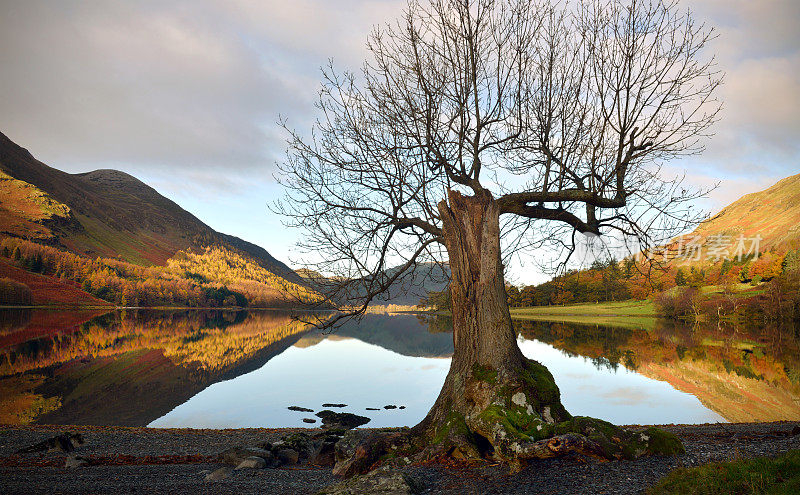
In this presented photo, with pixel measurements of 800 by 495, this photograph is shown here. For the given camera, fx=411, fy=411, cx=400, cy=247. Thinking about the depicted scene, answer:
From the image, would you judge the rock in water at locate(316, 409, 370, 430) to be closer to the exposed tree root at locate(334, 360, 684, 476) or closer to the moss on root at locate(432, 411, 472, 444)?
the exposed tree root at locate(334, 360, 684, 476)

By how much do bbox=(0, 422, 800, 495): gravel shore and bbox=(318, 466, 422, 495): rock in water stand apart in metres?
0.34

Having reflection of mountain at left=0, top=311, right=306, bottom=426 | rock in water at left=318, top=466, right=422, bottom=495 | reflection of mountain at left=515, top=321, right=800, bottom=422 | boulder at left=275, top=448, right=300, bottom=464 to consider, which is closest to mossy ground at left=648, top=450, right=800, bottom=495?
rock in water at left=318, top=466, right=422, bottom=495

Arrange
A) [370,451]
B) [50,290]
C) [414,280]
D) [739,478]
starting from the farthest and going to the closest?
1. [50,290]
2. [414,280]
3. [370,451]
4. [739,478]

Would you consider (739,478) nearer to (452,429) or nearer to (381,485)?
(452,429)

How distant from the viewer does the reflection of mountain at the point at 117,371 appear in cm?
2108

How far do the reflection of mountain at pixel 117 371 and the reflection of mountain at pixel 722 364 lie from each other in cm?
2808

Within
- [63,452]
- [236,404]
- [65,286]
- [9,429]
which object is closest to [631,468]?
[63,452]

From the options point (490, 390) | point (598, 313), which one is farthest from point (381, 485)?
point (598, 313)

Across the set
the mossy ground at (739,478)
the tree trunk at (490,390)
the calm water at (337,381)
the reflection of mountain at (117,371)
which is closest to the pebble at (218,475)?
the tree trunk at (490,390)

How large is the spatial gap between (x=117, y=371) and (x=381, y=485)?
33.0 metres

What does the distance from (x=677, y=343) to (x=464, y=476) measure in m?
47.9

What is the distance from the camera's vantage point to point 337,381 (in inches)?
1297

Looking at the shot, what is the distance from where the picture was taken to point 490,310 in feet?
28.1

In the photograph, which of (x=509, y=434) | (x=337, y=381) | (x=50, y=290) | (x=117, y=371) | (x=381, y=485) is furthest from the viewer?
(x=50, y=290)
